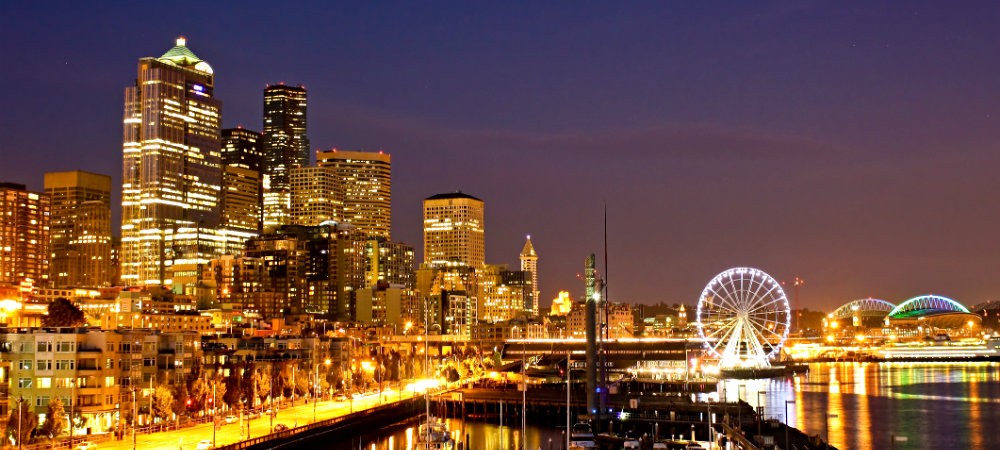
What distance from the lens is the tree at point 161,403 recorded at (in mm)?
85750

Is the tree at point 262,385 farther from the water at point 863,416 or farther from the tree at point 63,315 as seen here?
the tree at point 63,315

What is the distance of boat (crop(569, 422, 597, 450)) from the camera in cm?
8193

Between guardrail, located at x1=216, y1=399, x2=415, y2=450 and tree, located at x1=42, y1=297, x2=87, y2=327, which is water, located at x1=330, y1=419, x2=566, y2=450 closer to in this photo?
guardrail, located at x1=216, y1=399, x2=415, y2=450

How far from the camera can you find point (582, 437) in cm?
8469

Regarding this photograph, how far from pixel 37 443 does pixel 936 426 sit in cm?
8442

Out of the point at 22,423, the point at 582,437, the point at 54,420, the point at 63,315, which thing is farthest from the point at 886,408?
the point at 63,315

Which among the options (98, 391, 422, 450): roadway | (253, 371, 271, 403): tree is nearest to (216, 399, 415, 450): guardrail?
(98, 391, 422, 450): roadway

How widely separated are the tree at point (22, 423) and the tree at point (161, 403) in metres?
12.5

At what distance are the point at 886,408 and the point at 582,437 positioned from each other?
57.8 metres

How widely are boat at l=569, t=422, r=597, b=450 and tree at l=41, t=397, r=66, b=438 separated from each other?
36070 mm

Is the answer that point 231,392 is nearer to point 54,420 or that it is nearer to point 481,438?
point 481,438

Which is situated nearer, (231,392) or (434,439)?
(434,439)

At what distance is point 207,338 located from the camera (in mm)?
137375

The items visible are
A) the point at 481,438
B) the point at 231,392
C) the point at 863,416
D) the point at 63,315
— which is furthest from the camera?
the point at 63,315
